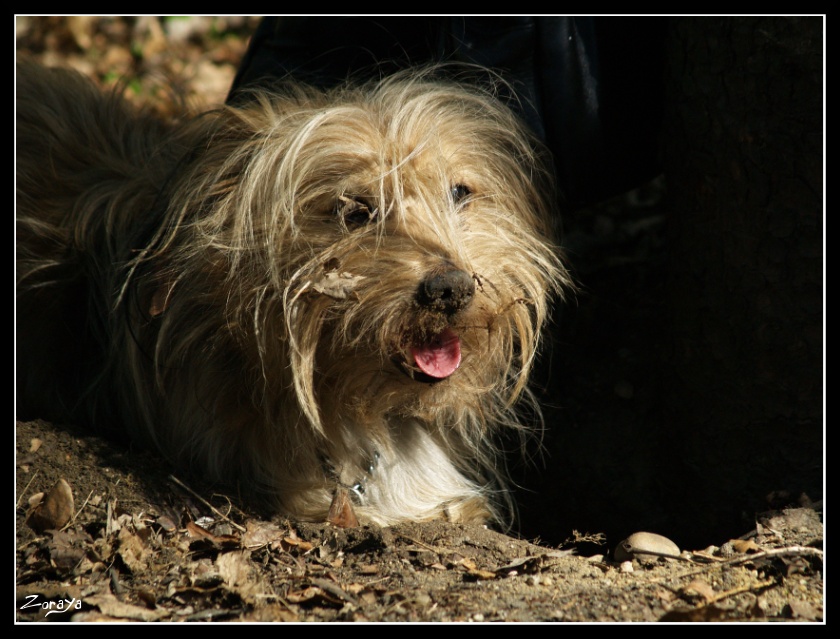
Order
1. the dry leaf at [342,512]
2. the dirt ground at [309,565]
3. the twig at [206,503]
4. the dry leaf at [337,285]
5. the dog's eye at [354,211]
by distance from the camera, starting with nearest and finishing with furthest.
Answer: the dirt ground at [309,565] < the dry leaf at [337,285] < the dog's eye at [354,211] < the twig at [206,503] < the dry leaf at [342,512]

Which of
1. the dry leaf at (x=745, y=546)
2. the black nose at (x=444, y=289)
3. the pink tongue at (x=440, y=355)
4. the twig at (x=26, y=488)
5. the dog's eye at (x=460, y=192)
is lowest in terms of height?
the dry leaf at (x=745, y=546)

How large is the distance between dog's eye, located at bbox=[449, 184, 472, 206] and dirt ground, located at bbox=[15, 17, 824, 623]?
115 centimetres

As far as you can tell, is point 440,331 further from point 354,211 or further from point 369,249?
point 354,211

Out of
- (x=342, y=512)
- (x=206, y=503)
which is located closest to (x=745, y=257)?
(x=342, y=512)

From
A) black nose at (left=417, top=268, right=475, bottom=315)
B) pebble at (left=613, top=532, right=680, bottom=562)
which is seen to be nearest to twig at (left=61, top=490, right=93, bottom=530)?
black nose at (left=417, top=268, right=475, bottom=315)

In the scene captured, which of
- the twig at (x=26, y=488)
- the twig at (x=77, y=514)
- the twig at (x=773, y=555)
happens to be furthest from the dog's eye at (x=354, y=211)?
the twig at (x=773, y=555)

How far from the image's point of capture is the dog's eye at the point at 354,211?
2773 millimetres

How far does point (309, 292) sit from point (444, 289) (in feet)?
1.47

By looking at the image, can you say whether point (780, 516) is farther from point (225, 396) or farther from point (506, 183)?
point (225, 396)

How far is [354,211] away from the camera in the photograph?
9.18 feet

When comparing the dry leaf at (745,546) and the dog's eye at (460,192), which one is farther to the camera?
the dog's eye at (460,192)

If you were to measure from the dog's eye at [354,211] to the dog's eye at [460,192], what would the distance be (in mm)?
335

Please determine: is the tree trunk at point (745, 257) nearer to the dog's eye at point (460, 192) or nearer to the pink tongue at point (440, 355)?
the dog's eye at point (460, 192)

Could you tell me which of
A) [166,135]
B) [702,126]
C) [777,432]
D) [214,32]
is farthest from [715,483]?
[214,32]
